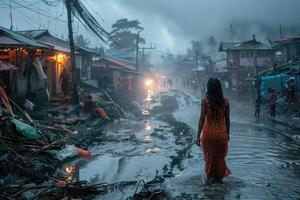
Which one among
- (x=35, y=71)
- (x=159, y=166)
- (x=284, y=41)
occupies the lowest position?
(x=159, y=166)

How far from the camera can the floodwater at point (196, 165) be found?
682 centimetres

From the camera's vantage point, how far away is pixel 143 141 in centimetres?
1455

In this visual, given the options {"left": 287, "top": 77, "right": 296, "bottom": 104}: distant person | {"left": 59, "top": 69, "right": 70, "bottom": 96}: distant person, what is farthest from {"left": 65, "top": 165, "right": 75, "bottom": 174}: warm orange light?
{"left": 287, "top": 77, "right": 296, "bottom": 104}: distant person

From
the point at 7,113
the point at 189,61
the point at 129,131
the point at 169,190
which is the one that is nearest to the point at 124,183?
the point at 169,190

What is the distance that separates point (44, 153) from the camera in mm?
10242

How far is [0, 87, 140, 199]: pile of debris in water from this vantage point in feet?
23.2

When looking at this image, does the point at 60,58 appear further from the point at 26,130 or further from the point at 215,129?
the point at 215,129

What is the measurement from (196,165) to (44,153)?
4.00 metres

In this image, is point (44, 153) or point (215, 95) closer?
point (215, 95)

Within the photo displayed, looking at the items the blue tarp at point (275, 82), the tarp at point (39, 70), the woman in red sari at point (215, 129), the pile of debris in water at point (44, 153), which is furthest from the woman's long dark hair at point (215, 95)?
the blue tarp at point (275, 82)

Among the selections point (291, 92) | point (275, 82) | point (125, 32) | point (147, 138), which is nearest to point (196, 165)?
point (147, 138)

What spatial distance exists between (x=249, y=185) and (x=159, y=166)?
11.6 feet

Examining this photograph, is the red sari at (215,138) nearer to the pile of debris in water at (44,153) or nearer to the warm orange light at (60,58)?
the pile of debris in water at (44,153)

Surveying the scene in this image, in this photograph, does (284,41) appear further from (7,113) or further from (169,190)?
(169,190)
